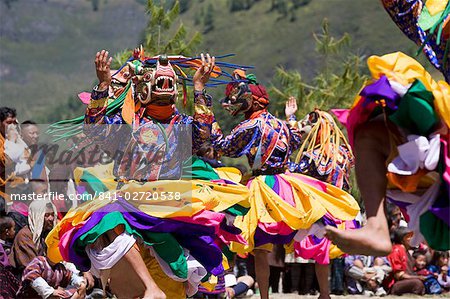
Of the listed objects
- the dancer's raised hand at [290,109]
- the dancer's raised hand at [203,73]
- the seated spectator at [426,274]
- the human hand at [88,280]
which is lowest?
the seated spectator at [426,274]

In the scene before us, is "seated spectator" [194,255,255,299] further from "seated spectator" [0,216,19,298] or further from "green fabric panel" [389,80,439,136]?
"green fabric panel" [389,80,439,136]

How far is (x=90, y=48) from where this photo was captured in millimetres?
133250

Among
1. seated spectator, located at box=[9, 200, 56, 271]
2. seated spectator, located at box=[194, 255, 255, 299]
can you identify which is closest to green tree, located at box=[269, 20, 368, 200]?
seated spectator, located at box=[194, 255, 255, 299]

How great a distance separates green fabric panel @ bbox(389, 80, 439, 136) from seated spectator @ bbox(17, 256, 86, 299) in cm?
484

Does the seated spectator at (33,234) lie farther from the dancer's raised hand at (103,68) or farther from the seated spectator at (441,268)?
the seated spectator at (441,268)

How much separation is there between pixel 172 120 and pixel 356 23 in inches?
3301

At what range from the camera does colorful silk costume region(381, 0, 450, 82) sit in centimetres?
535

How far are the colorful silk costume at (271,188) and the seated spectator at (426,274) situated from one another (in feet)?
11.2

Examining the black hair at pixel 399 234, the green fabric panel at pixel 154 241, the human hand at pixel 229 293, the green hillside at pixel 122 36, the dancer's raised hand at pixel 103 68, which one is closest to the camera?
the green fabric panel at pixel 154 241

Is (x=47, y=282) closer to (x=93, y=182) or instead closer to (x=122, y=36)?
(x=93, y=182)

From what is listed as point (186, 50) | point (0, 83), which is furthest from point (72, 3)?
point (186, 50)

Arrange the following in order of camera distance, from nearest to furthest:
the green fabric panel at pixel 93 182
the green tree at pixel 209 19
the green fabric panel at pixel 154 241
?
the green fabric panel at pixel 154 241 < the green fabric panel at pixel 93 182 < the green tree at pixel 209 19

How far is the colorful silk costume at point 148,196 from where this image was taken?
22.0 ft

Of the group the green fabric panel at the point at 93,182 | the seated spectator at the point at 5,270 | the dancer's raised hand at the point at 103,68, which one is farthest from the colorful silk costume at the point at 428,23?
the seated spectator at the point at 5,270
